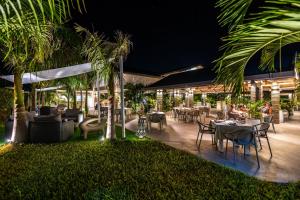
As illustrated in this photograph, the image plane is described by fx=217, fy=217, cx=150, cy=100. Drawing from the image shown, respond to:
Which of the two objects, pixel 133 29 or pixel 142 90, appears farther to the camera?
pixel 142 90

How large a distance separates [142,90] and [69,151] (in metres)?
14.2

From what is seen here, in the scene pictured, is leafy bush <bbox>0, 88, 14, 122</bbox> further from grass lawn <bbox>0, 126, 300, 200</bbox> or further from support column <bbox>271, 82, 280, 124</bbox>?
support column <bbox>271, 82, 280, 124</bbox>

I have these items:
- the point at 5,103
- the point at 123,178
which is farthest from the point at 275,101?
the point at 5,103

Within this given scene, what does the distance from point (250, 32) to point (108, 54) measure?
6.42m

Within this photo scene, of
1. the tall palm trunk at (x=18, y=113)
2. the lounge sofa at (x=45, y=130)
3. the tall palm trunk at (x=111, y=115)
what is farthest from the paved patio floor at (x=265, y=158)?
the tall palm trunk at (x=18, y=113)

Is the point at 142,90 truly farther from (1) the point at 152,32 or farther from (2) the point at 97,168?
(2) the point at 97,168

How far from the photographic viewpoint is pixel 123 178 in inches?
152

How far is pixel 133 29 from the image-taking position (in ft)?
57.3

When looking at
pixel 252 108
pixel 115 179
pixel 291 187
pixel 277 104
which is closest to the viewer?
pixel 291 187

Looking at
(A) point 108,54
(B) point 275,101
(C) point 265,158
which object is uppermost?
(A) point 108,54

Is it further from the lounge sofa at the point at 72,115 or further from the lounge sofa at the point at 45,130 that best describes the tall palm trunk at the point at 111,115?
the lounge sofa at the point at 72,115

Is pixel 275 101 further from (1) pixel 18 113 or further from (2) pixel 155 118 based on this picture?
(1) pixel 18 113

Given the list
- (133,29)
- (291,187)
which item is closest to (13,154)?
(291,187)

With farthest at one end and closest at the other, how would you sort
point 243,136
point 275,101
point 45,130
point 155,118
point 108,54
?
point 275,101, point 155,118, point 108,54, point 45,130, point 243,136
